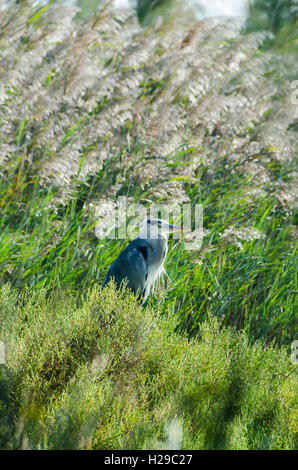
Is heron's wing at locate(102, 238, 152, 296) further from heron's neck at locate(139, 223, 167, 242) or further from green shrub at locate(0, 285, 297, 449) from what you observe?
green shrub at locate(0, 285, 297, 449)

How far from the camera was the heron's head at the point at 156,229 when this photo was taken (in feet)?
9.21

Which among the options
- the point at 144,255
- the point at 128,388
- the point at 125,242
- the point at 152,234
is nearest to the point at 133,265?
the point at 144,255

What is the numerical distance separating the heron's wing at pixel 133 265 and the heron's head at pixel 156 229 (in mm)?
52

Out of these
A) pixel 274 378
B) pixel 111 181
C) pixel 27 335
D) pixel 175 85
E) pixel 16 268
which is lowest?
pixel 274 378

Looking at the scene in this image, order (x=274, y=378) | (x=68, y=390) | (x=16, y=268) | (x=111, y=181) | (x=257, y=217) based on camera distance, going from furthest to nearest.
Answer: (x=257, y=217)
(x=111, y=181)
(x=16, y=268)
(x=274, y=378)
(x=68, y=390)

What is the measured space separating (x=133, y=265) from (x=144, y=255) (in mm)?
92

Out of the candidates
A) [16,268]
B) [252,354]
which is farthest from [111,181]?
[252,354]

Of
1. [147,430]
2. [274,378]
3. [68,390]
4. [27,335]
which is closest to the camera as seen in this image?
[147,430]

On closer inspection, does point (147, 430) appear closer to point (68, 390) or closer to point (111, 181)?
point (68, 390)

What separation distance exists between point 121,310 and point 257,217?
1980mm

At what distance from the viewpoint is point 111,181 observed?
3.69 m

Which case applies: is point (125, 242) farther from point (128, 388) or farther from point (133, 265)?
point (128, 388)

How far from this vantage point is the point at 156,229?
282 centimetres

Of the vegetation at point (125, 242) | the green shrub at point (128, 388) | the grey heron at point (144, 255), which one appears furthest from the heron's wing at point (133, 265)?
the green shrub at point (128, 388)
